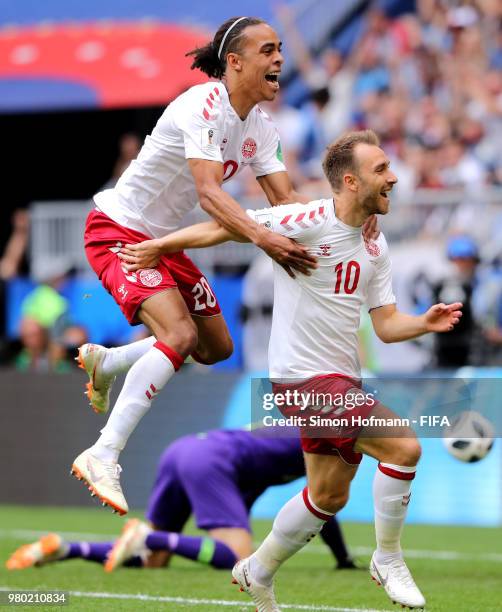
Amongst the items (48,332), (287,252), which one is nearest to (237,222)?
(287,252)

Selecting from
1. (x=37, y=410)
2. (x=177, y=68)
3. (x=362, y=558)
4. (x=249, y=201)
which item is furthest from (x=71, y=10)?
(x=362, y=558)

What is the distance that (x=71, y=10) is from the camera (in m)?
23.8

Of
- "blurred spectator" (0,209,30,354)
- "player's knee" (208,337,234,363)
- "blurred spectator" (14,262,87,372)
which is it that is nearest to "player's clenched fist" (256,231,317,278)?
"player's knee" (208,337,234,363)

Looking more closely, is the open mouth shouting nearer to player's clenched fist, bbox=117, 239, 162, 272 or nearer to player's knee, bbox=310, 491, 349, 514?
player's clenched fist, bbox=117, 239, 162, 272

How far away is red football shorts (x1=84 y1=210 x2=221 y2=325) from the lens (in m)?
7.10

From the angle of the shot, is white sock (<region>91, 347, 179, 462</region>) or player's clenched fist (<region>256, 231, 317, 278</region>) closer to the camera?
player's clenched fist (<region>256, 231, 317, 278</region>)

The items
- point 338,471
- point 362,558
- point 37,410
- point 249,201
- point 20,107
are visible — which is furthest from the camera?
point 20,107

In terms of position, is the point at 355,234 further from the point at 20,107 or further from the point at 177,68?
the point at 20,107

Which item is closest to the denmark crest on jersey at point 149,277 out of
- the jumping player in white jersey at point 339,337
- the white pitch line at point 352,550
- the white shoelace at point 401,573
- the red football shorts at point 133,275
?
the red football shorts at point 133,275

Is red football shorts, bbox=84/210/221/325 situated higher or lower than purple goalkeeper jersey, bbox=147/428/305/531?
higher

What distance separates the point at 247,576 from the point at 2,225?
46.7 feet

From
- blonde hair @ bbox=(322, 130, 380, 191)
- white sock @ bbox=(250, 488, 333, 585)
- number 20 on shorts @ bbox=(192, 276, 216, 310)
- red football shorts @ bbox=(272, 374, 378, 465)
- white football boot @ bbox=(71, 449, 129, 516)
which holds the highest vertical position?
blonde hair @ bbox=(322, 130, 380, 191)

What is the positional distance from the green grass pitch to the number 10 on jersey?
180 centimetres

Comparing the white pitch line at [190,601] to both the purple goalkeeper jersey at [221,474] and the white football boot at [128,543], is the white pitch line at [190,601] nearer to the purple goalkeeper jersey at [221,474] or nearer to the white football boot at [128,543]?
the white football boot at [128,543]
